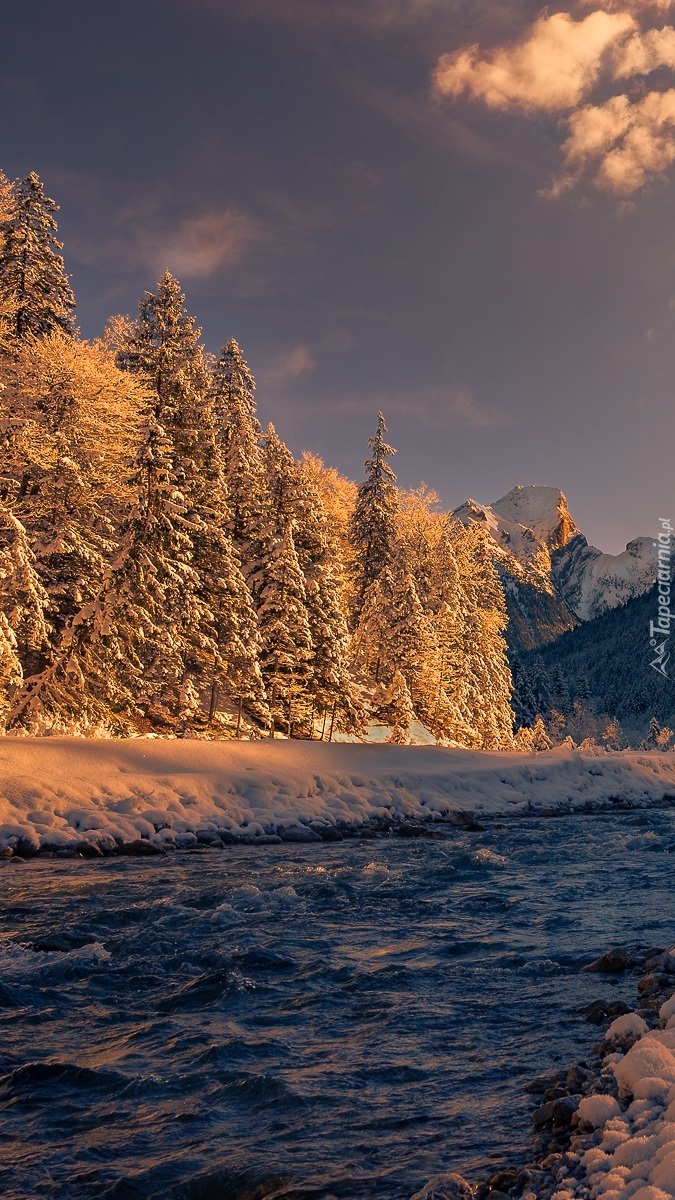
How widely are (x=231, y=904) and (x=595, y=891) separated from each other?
608cm

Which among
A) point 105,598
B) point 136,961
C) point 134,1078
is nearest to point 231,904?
point 136,961

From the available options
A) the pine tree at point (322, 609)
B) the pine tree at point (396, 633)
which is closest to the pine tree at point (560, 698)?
the pine tree at point (396, 633)

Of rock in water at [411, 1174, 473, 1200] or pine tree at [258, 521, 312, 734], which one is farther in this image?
pine tree at [258, 521, 312, 734]

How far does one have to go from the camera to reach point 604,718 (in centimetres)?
16738

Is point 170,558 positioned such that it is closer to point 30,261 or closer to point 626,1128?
point 30,261

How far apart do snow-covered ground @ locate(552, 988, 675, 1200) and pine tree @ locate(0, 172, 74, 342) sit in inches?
1133

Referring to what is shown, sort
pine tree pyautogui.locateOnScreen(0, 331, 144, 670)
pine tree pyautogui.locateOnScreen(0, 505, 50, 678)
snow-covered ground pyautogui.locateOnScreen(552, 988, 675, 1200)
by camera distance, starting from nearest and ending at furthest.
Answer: snow-covered ground pyautogui.locateOnScreen(552, 988, 675, 1200)
pine tree pyautogui.locateOnScreen(0, 505, 50, 678)
pine tree pyautogui.locateOnScreen(0, 331, 144, 670)

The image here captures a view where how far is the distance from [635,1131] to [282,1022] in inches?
136

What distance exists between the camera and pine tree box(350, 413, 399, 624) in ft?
130

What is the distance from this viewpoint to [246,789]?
2094 cm

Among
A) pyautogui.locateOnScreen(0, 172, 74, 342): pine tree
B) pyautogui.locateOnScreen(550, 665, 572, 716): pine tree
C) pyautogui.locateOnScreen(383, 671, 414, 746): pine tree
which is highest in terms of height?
pyautogui.locateOnScreen(0, 172, 74, 342): pine tree

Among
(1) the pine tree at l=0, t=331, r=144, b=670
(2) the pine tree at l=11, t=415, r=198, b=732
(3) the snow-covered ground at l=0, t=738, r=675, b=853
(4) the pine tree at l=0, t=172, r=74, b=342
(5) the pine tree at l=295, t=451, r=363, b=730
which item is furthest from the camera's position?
(5) the pine tree at l=295, t=451, r=363, b=730

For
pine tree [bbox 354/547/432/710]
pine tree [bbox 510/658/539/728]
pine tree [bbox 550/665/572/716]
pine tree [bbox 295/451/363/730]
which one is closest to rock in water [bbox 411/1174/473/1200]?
pine tree [bbox 295/451/363/730]

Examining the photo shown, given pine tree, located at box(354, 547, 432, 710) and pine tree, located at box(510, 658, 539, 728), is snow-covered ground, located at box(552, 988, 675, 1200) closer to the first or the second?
pine tree, located at box(354, 547, 432, 710)
